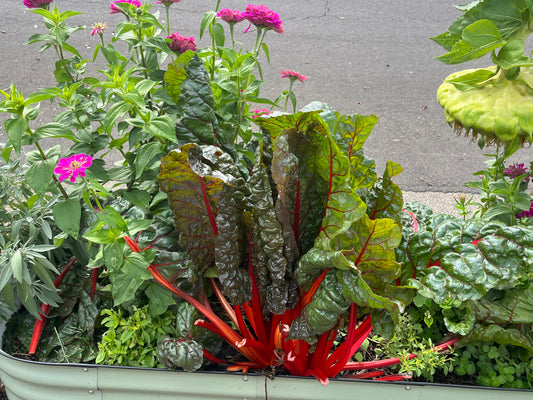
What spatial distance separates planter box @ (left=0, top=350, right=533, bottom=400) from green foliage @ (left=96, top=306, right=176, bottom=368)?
79mm

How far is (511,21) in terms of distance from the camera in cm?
125

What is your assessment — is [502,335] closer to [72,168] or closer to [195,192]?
[195,192]

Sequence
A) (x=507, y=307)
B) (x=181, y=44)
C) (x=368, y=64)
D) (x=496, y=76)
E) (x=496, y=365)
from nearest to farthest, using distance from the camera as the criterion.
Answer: (x=496, y=76) → (x=507, y=307) → (x=496, y=365) → (x=181, y=44) → (x=368, y=64)

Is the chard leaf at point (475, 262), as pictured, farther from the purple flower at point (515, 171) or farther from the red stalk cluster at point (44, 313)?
the red stalk cluster at point (44, 313)

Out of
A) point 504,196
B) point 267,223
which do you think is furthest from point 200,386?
point 504,196

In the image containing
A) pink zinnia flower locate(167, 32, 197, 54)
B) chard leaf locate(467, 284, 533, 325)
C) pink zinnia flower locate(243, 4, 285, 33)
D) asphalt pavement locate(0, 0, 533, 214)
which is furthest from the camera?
asphalt pavement locate(0, 0, 533, 214)

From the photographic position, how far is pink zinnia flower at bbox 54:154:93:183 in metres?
1.36

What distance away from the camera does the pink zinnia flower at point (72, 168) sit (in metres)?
1.36

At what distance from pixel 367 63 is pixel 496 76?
3900 millimetres

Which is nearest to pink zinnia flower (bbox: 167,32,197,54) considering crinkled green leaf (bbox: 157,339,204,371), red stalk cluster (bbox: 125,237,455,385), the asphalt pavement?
red stalk cluster (bbox: 125,237,455,385)

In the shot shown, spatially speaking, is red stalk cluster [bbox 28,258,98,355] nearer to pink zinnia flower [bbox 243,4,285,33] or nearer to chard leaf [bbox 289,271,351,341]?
chard leaf [bbox 289,271,351,341]

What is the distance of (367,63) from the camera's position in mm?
5078

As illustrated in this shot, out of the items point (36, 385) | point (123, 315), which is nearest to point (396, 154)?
point (123, 315)

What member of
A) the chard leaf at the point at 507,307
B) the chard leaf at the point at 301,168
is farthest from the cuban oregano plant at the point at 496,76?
the chard leaf at the point at 507,307
